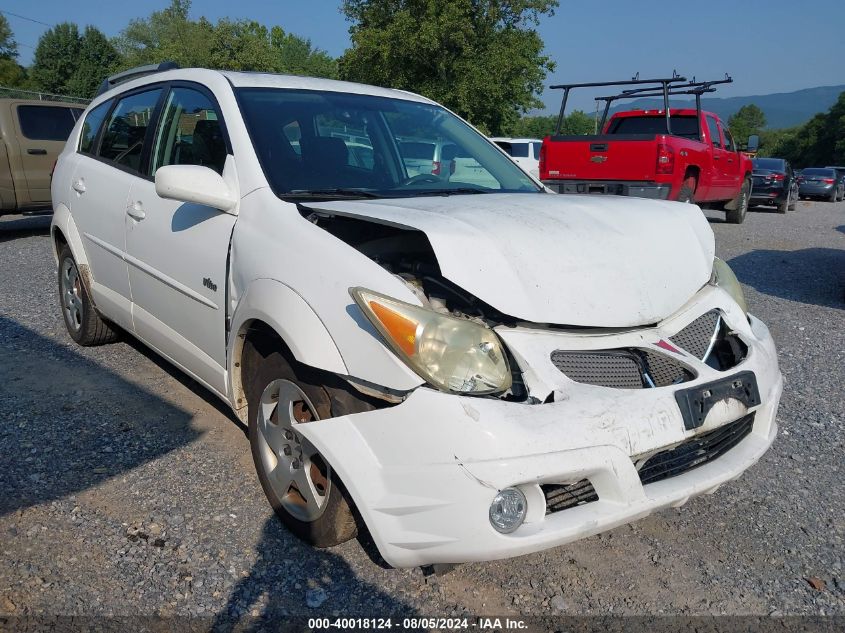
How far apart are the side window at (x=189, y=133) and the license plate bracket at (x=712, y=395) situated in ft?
7.04

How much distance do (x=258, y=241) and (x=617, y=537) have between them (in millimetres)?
1844

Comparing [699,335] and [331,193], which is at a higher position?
[331,193]

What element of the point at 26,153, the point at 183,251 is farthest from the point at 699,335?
the point at 26,153

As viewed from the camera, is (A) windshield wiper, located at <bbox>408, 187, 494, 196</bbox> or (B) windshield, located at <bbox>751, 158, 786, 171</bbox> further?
(B) windshield, located at <bbox>751, 158, 786, 171</bbox>

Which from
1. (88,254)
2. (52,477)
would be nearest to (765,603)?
(52,477)

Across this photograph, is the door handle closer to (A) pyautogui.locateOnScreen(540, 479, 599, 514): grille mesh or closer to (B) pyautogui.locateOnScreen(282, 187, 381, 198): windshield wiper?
(B) pyautogui.locateOnScreen(282, 187, 381, 198): windshield wiper

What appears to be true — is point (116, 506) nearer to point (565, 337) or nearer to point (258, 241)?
point (258, 241)

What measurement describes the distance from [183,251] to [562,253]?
1.76m

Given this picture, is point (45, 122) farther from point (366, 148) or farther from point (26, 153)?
point (366, 148)

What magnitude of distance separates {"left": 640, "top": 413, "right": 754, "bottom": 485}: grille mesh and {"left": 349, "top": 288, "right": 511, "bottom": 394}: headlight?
61cm

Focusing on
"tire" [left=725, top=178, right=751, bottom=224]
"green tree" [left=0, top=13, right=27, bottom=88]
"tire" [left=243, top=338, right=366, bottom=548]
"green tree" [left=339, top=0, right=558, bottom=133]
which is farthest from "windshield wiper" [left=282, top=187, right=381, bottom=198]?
"green tree" [left=0, top=13, right=27, bottom=88]

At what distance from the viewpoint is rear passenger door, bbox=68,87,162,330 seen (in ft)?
13.0

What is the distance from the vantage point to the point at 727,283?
3.28 meters

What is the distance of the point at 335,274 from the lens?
7.89 ft
